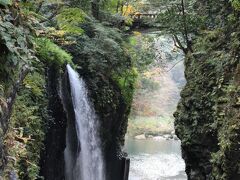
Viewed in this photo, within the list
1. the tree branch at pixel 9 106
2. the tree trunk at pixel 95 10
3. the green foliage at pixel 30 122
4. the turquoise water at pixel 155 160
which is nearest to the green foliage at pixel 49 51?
the green foliage at pixel 30 122

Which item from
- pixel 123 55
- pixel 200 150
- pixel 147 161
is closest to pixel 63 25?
pixel 123 55

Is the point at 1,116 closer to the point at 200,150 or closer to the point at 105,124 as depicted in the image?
the point at 200,150

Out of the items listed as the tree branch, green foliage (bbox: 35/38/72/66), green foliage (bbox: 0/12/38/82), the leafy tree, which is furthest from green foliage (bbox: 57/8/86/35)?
green foliage (bbox: 0/12/38/82)

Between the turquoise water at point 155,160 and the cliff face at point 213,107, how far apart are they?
1208 cm

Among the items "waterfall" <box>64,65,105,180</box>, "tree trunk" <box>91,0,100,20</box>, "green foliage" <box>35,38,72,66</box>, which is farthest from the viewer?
"tree trunk" <box>91,0,100,20</box>

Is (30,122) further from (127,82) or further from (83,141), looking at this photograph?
(127,82)

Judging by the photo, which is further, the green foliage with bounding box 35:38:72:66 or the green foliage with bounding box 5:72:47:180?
the green foliage with bounding box 35:38:72:66

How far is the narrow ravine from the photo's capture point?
67.0ft

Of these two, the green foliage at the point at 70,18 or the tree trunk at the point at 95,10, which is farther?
the tree trunk at the point at 95,10

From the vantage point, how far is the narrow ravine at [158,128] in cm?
2041

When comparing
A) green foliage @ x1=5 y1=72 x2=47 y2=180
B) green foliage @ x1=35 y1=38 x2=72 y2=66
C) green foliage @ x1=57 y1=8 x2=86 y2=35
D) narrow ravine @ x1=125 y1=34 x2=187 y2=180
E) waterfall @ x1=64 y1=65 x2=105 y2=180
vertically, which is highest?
green foliage @ x1=57 y1=8 x2=86 y2=35

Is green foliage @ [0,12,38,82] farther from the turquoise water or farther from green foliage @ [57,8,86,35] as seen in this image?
the turquoise water

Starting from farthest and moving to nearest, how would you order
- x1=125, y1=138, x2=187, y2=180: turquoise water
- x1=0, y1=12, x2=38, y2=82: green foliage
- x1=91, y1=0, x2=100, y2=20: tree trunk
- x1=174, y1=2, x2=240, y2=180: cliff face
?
x1=125, y1=138, x2=187, y2=180: turquoise water
x1=91, y1=0, x2=100, y2=20: tree trunk
x1=174, y1=2, x2=240, y2=180: cliff face
x1=0, y1=12, x2=38, y2=82: green foliage

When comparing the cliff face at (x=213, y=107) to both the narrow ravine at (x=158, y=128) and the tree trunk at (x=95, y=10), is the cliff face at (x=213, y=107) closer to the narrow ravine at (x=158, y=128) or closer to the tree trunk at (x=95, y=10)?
the narrow ravine at (x=158, y=128)
